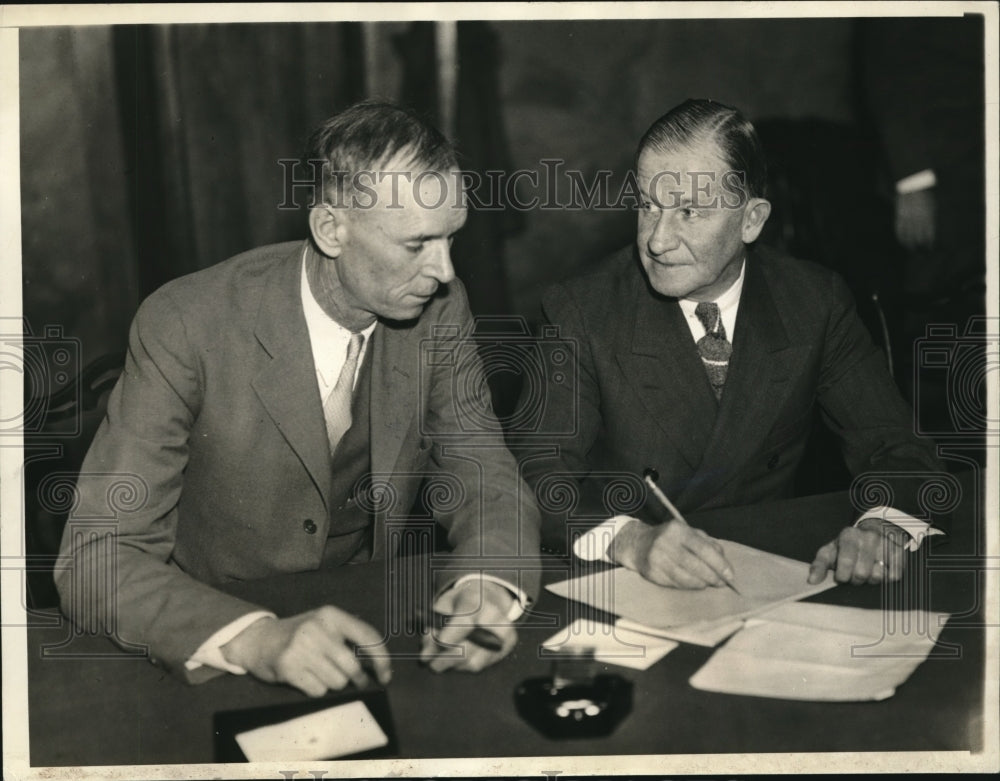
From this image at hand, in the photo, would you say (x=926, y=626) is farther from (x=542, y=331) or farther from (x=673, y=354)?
(x=542, y=331)

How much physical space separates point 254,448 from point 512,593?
588mm

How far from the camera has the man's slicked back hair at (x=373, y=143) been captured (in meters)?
2.08

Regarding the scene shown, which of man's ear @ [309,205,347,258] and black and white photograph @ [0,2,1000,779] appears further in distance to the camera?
man's ear @ [309,205,347,258]

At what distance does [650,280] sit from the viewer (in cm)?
228

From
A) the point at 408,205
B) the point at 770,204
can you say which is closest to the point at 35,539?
the point at 408,205

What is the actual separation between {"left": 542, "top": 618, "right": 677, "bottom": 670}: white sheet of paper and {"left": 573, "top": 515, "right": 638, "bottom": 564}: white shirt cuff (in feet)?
0.56

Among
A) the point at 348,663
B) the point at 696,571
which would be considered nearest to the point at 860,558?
the point at 696,571

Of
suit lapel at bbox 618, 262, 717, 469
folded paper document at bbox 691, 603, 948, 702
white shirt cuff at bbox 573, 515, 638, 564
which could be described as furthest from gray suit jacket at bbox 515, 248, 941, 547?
folded paper document at bbox 691, 603, 948, 702

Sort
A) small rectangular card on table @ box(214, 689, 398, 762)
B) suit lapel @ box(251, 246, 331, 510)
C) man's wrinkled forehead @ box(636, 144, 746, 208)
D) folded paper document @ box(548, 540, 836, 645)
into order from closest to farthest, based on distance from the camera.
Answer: small rectangular card on table @ box(214, 689, 398, 762) < folded paper document @ box(548, 540, 836, 645) < suit lapel @ box(251, 246, 331, 510) < man's wrinkled forehead @ box(636, 144, 746, 208)

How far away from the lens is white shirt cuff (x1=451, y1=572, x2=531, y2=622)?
189 cm

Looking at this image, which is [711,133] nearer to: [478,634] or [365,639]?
[478,634]

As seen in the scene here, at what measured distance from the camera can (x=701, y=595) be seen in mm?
1871

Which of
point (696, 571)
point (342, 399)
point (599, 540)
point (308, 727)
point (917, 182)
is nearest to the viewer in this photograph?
point (308, 727)

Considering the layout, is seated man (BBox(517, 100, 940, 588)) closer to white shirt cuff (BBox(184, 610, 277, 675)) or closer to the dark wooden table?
the dark wooden table
